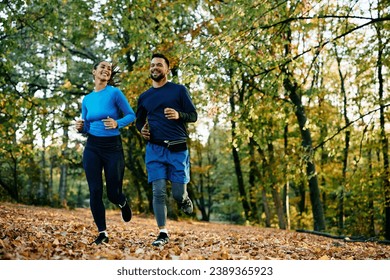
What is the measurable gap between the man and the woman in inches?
12.4

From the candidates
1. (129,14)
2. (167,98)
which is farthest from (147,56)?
(167,98)

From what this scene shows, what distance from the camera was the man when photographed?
14.5ft

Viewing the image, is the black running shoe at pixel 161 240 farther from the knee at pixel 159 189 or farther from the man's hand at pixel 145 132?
the man's hand at pixel 145 132

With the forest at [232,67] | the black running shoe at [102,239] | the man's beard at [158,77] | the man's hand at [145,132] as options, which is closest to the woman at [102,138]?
the black running shoe at [102,239]

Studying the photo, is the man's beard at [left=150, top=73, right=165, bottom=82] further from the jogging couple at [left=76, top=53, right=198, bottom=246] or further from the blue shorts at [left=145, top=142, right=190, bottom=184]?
the blue shorts at [left=145, top=142, right=190, bottom=184]

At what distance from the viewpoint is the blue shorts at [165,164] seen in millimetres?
4434

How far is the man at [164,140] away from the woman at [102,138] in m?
0.31

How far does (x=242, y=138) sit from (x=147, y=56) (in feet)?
10.6

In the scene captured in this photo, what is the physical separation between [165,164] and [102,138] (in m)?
0.76

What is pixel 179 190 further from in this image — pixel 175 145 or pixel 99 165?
pixel 99 165

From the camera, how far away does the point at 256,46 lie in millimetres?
8297

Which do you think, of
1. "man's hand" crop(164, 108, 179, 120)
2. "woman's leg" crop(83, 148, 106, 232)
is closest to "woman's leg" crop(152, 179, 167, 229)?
"woman's leg" crop(83, 148, 106, 232)

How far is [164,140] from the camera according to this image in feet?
14.5
